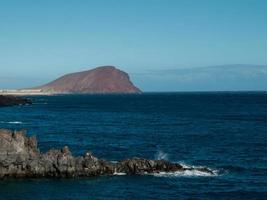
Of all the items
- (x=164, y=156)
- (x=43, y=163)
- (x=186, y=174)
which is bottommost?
(x=186, y=174)

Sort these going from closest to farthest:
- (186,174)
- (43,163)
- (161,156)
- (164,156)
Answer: (43,163), (186,174), (161,156), (164,156)

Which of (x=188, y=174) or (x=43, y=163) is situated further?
(x=188, y=174)

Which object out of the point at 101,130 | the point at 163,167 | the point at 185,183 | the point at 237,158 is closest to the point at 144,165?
the point at 163,167

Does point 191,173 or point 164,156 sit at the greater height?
point 164,156

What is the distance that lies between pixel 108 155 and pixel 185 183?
65.1 feet

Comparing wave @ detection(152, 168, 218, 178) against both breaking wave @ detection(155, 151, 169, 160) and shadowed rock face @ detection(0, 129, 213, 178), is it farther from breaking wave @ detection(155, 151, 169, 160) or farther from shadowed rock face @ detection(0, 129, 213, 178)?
breaking wave @ detection(155, 151, 169, 160)

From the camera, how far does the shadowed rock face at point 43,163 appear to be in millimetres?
56281

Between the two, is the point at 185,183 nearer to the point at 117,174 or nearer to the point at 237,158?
the point at 117,174

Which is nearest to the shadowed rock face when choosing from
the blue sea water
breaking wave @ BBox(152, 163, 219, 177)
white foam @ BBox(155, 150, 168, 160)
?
the blue sea water

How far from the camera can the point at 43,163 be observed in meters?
56.8

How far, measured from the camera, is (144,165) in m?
59.7

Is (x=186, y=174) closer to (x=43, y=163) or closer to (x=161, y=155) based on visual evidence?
(x=161, y=155)

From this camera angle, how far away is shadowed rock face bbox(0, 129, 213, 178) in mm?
56281

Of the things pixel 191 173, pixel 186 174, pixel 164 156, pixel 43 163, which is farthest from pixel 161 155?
pixel 43 163
